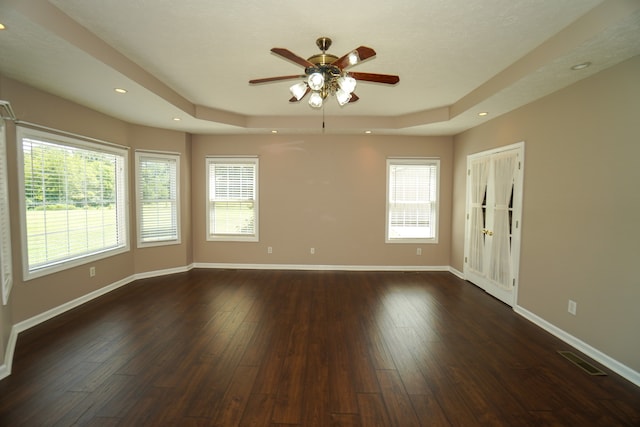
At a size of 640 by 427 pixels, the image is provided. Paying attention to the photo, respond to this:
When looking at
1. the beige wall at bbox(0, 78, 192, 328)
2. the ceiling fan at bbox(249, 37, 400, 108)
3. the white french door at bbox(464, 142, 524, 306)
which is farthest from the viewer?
the white french door at bbox(464, 142, 524, 306)

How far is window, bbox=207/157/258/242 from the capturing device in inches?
213

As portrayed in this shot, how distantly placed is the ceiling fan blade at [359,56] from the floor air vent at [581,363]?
317 cm

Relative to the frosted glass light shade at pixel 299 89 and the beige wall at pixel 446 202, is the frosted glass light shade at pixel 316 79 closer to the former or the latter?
the frosted glass light shade at pixel 299 89

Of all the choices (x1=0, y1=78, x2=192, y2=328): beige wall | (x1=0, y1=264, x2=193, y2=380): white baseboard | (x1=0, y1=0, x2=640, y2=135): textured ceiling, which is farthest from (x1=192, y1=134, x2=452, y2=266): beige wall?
(x1=0, y1=0, x2=640, y2=135): textured ceiling

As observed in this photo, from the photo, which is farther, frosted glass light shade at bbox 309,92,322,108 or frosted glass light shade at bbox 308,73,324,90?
frosted glass light shade at bbox 309,92,322,108

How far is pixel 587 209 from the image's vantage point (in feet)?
8.77

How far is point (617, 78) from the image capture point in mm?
2395

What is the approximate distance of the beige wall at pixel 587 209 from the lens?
91.0 inches

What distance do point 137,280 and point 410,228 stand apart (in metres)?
5.06

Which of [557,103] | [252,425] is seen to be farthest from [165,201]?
[557,103]

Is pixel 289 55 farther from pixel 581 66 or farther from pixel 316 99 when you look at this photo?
pixel 581 66

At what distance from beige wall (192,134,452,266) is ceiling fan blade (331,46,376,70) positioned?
3250 mm

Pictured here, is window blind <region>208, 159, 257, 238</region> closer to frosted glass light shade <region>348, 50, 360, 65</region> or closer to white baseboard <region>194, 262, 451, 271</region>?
white baseboard <region>194, 262, 451, 271</region>

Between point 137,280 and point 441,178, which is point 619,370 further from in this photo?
point 137,280
